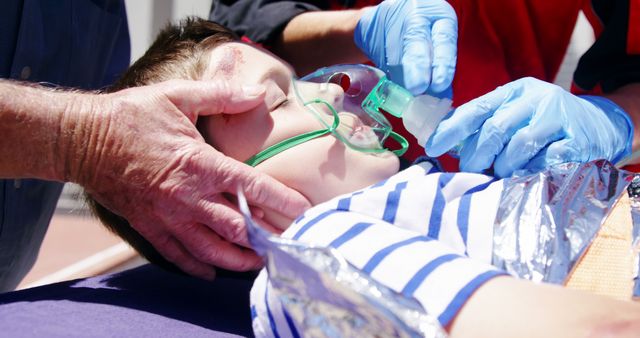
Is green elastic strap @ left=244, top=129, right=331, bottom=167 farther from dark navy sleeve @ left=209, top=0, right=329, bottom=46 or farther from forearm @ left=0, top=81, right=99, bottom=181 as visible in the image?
Answer: dark navy sleeve @ left=209, top=0, right=329, bottom=46

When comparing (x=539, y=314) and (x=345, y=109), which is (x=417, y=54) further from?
(x=539, y=314)

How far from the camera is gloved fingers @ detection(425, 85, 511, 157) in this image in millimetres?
1148

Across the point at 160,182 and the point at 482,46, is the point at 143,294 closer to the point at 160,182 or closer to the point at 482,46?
the point at 160,182

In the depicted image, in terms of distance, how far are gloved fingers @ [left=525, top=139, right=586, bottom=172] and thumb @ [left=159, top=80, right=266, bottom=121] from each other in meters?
0.53

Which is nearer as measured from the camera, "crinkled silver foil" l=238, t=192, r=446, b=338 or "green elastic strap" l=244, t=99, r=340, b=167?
"crinkled silver foil" l=238, t=192, r=446, b=338

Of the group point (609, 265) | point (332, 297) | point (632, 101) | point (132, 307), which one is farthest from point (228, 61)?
point (632, 101)

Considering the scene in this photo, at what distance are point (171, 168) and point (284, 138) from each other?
0.21 meters

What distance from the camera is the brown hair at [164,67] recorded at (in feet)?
4.14

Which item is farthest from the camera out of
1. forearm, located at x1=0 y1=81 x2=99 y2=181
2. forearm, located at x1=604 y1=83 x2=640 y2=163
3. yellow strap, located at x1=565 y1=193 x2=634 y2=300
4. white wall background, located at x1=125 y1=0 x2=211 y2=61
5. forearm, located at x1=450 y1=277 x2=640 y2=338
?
white wall background, located at x1=125 y1=0 x2=211 y2=61

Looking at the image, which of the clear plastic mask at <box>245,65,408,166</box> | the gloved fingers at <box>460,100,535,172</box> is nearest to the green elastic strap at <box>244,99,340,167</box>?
the clear plastic mask at <box>245,65,408,166</box>

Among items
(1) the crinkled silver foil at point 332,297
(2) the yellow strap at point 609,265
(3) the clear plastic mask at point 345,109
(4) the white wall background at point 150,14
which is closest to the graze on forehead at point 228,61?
(3) the clear plastic mask at point 345,109

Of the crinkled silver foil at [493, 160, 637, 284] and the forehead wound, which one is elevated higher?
the forehead wound

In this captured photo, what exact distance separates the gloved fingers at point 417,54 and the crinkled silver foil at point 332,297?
500mm

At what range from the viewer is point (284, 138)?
117 cm
